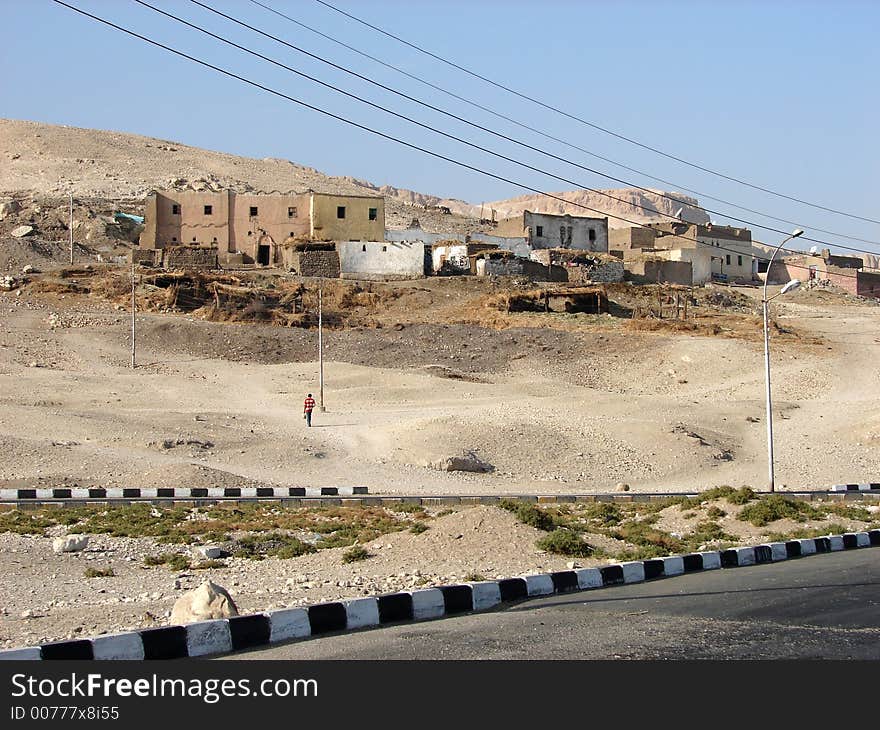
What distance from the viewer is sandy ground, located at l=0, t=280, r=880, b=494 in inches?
1328

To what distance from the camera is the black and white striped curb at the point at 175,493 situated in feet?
84.6

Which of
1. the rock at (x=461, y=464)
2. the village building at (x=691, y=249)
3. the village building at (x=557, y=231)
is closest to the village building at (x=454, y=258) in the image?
the village building at (x=557, y=231)

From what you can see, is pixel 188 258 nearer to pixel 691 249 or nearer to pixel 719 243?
pixel 691 249

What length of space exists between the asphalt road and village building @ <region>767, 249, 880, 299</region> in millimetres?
73751

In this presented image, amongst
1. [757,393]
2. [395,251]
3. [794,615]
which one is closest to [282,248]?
[395,251]

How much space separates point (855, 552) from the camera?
1695 centimetres

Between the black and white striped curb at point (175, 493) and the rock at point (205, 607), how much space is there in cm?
1557

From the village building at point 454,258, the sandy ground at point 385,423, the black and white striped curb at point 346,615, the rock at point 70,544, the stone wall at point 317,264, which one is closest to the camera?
the black and white striped curb at point 346,615

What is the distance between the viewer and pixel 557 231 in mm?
81000

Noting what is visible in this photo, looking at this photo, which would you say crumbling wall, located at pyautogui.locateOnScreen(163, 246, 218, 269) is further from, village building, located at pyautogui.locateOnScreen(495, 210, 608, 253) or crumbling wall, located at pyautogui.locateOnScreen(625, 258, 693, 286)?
crumbling wall, located at pyautogui.locateOnScreen(625, 258, 693, 286)

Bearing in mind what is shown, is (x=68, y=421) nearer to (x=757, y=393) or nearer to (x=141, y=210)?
(x=757, y=393)

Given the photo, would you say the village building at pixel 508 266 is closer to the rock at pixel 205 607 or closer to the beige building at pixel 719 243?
the beige building at pixel 719 243

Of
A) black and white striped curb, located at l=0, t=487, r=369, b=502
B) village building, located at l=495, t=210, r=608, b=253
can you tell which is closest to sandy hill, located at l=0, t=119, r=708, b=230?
village building, located at l=495, t=210, r=608, b=253

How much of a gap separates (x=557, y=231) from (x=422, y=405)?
38.5 m
